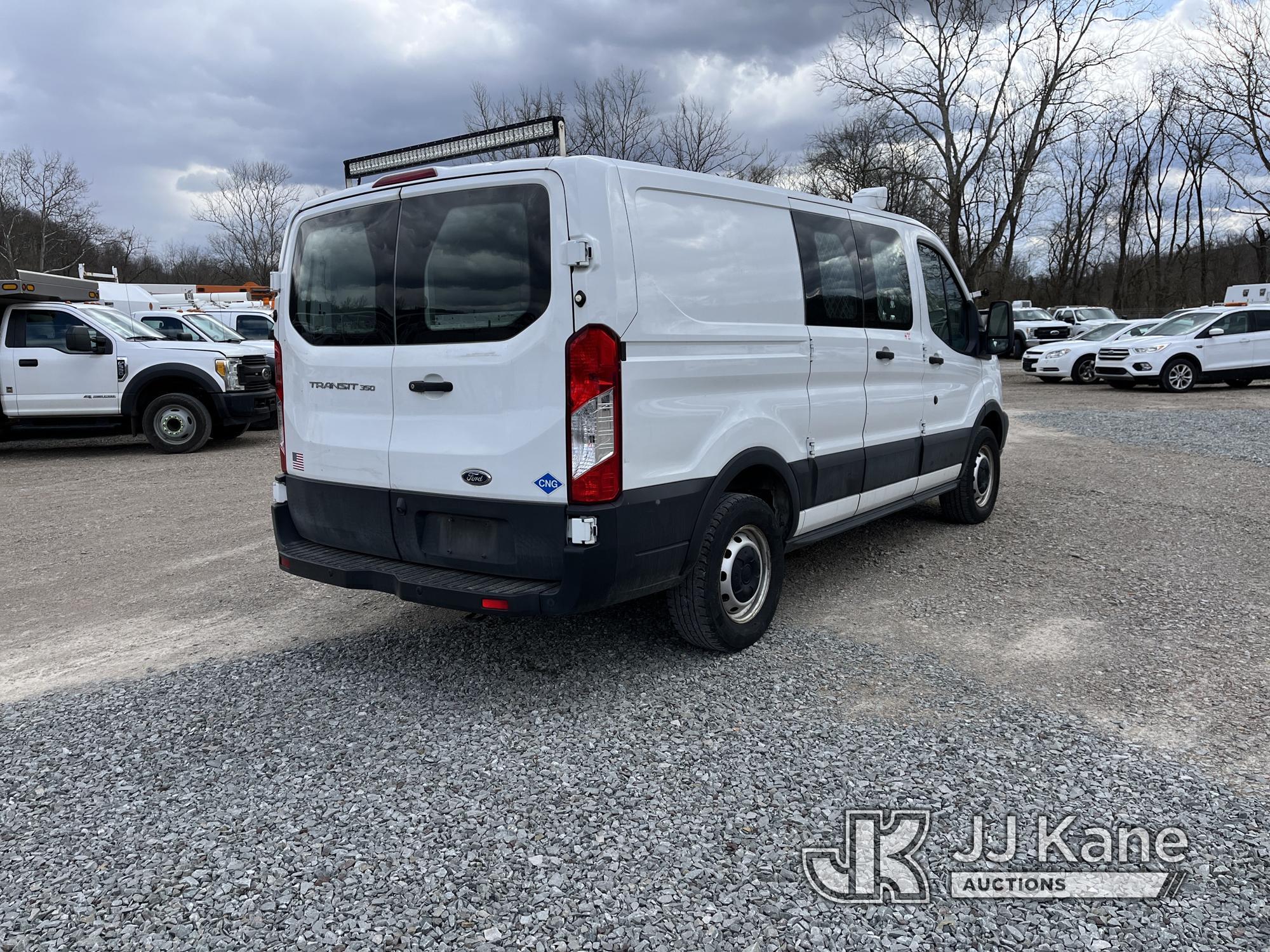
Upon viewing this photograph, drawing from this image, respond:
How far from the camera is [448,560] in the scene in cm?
386

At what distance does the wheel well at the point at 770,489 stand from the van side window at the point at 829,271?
865mm

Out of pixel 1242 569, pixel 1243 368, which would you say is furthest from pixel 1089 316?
pixel 1242 569

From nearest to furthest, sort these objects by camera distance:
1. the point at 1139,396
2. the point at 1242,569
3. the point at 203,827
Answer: the point at 203,827, the point at 1242,569, the point at 1139,396

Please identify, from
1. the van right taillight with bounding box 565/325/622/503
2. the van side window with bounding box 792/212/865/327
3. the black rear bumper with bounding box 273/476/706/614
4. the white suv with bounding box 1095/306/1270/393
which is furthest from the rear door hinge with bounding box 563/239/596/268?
the white suv with bounding box 1095/306/1270/393

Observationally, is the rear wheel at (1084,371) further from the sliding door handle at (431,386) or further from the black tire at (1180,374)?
the sliding door handle at (431,386)

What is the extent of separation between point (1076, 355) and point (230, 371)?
18.2 m

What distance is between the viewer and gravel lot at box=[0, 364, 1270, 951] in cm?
247

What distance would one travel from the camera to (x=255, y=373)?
12.4 meters

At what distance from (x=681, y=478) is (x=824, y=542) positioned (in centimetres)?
301

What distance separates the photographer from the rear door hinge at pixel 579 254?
346cm

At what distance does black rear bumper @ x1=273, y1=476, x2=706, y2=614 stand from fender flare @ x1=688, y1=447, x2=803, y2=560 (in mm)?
49

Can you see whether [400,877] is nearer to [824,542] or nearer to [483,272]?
[483,272]

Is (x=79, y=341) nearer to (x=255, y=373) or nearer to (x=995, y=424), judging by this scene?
(x=255, y=373)

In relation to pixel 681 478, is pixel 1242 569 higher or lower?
lower
